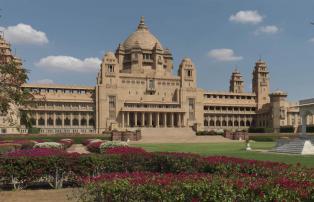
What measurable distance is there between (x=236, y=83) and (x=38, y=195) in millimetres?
109501

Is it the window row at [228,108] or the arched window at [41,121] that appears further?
the window row at [228,108]

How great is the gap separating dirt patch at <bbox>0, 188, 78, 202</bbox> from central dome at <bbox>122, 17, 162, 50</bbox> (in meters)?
89.1

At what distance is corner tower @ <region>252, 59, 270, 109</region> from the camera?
357 feet

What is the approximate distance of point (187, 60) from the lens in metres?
100

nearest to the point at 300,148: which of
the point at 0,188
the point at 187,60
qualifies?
the point at 0,188

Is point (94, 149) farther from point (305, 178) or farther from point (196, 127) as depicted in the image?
point (196, 127)

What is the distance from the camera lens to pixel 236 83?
394 feet

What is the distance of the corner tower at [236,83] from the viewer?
11956 cm

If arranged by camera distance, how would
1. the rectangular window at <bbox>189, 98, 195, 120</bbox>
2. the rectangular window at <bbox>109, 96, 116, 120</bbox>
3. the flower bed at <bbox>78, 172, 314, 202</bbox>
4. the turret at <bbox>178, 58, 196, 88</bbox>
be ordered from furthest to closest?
the turret at <bbox>178, 58, 196, 88</bbox> → the rectangular window at <bbox>189, 98, 195, 120</bbox> → the rectangular window at <bbox>109, 96, 116, 120</bbox> → the flower bed at <bbox>78, 172, 314, 202</bbox>

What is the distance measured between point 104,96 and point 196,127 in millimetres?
21645

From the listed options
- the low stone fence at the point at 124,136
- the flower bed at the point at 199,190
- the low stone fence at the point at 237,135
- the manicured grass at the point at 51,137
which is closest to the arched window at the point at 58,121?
the low stone fence at the point at 124,136

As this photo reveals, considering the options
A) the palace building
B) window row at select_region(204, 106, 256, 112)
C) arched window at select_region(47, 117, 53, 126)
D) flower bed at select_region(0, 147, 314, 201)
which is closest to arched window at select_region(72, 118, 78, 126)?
the palace building

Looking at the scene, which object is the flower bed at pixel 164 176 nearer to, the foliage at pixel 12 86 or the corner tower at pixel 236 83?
the foliage at pixel 12 86

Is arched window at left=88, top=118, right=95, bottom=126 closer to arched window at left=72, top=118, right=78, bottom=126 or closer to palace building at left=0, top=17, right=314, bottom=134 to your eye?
palace building at left=0, top=17, right=314, bottom=134
